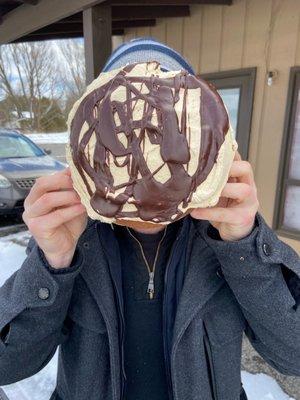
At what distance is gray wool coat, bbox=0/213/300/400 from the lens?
96 centimetres

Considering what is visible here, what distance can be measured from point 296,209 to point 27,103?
81.9 feet

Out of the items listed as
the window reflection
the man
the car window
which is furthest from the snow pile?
the car window

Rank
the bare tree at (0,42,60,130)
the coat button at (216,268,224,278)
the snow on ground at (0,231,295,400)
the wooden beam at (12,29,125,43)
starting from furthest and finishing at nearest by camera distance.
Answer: the bare tree at (0,42,60,130)
the wooden beam at (12,29,125,43)
the snow on ground at (0,231,295,400)
the coat button at (216,268,224,278)

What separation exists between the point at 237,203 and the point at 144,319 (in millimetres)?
444

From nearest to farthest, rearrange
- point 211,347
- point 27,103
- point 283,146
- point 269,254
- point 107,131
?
point 107,131 → point 269,254 → point 211,347 → point 283,146 → point 27,103

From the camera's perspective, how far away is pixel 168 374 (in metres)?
1.05

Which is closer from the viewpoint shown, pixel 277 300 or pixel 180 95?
pixel 180 95

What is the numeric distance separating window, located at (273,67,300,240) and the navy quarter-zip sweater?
8.94ft

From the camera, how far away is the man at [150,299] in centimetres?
94

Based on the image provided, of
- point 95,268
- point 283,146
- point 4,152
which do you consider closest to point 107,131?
point 95,268

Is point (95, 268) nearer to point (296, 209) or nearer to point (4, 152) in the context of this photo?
point (296, 209)

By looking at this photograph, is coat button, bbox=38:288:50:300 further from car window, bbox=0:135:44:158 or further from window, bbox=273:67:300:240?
car window, bbox=0:135:44:158

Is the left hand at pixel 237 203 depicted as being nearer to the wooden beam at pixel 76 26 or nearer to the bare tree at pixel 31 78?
the wooden beam at pixel 76 26

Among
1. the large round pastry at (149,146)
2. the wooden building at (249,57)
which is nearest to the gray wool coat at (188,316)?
the large round pastry at (149,146)
